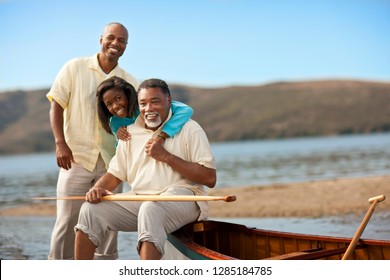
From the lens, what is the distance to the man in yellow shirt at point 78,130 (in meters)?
5.12

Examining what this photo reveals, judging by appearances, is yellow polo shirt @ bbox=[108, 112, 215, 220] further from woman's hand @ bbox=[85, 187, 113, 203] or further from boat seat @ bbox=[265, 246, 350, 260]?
boat seat @ bbox=[265, 246, 350, 260]

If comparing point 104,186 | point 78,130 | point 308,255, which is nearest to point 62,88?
point 78,130

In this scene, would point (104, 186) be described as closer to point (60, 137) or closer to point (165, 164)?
point (165, 164)

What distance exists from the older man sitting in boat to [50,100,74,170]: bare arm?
711mm

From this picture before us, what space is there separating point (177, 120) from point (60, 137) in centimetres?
120

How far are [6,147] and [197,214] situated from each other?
82442 millimetres

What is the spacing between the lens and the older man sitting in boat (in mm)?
4223

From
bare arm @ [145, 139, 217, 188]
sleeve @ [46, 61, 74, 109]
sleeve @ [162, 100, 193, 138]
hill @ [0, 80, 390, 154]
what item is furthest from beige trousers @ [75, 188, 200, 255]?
hill @ [0, 80, 390, 154]

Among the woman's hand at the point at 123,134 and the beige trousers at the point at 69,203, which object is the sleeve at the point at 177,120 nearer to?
the woman's hand at the point at 123,134

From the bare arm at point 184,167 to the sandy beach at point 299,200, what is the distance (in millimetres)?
6720

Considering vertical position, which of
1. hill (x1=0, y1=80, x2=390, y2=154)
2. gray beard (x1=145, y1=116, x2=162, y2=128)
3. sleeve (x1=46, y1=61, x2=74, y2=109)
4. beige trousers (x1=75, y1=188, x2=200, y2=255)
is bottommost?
beige trousers (x1=75, y1=188, x2=200, y2=255)

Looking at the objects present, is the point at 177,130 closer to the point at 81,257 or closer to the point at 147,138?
the point at 147,138

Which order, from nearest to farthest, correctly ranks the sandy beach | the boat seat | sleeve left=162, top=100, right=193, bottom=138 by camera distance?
the boat seat
sleeve left=162, top=100, right=193, bottom=138
the sandy beach
